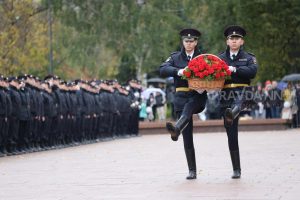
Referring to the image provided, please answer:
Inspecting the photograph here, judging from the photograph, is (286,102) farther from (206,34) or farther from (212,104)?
(206,34)

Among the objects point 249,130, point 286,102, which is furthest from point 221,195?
point 286,102

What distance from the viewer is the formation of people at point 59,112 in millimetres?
25391

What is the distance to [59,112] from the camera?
29.2m

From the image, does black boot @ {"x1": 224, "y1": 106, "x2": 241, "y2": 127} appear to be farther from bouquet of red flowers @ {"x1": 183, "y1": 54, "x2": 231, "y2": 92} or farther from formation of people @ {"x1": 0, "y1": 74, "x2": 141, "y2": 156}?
formation of people @ {"x1": 0, "y1": 74, "x2": 141, "y2": 156}

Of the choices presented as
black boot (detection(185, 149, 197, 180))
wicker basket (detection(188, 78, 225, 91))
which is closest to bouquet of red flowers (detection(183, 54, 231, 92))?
wicker basket (detection(188, 78, 225, 91))

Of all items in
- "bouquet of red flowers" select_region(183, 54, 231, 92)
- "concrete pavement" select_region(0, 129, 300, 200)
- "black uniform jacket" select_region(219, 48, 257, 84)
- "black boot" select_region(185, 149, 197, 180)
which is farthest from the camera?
"black boot" select_region(185, 149, 197, 180)

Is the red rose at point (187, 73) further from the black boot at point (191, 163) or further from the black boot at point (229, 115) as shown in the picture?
the black boot at point (191, 163)

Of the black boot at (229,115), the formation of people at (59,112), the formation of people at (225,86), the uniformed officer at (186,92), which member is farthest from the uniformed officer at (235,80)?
the formation of people at (59,112)

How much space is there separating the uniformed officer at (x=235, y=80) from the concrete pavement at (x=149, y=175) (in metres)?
0.57

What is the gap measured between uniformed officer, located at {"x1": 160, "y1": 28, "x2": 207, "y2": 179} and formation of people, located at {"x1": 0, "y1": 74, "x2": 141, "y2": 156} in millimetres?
9442

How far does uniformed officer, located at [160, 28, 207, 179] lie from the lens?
605 inches

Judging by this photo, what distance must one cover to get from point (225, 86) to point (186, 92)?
55 centimetres

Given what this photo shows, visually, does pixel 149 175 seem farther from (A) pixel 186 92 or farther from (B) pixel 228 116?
(B) pixel 228 116

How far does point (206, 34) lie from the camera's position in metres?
60.6
